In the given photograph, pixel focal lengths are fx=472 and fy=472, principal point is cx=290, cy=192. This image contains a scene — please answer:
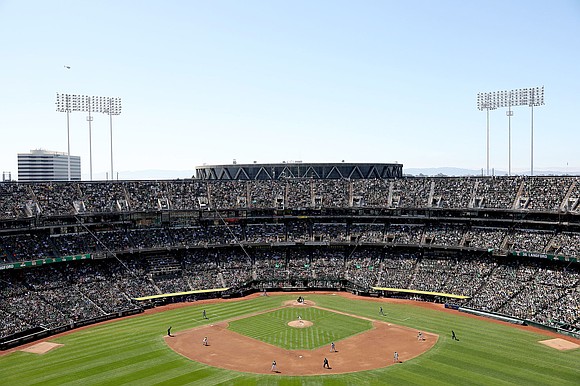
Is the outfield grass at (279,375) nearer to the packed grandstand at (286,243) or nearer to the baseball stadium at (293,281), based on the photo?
the baseball stadium at (293,281)

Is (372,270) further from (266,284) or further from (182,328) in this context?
(182,328)

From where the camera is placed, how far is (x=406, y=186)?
85.6 m

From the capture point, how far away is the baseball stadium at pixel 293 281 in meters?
44.6

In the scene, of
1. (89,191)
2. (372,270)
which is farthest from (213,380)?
(89,191)

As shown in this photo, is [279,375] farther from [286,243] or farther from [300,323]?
[286,243]

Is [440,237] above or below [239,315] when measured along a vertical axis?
above

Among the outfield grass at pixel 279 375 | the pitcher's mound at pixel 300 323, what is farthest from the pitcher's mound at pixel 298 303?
the outfield grass at pixel 279 375

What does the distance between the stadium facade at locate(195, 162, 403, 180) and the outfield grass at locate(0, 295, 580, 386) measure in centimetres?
4724

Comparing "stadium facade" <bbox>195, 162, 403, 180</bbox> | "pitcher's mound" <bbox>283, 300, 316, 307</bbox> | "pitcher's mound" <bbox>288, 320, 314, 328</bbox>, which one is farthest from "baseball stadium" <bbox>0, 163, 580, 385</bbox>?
"stadium facade" <bbox>195, 162, 403, 180</bbox>

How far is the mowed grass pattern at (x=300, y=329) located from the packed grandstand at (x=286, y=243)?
1306 cm

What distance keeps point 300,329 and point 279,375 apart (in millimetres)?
13889

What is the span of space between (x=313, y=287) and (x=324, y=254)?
24.1ft

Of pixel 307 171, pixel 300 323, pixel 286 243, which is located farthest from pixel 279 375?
pixel 307 171

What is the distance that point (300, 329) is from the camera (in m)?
55.6
